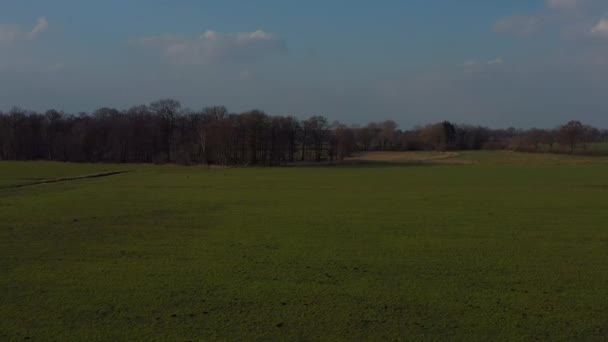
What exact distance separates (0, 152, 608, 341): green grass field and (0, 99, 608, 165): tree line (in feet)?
275

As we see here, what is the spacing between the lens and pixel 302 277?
1180 centimetres

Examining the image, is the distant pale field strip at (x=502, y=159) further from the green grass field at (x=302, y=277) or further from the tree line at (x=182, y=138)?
the green grass field at (x=302, y=277)

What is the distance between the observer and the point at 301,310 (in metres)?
9.27

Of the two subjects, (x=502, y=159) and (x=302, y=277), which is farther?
(x=502, y=159)

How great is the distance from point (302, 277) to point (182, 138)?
110 m

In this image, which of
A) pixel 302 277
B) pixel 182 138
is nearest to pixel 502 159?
pixel 182 138

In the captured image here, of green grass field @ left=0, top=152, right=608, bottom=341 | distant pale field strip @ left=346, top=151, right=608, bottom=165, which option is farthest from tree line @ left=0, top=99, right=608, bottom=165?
green grass field @ left=0, top=152, right=608, bottom=341

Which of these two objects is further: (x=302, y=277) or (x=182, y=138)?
(x=182, y=138)

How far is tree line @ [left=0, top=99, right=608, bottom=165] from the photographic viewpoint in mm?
107688

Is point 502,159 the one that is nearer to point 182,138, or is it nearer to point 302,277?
point 182,138

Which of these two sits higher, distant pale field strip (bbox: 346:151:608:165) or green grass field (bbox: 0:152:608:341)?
distant pale field strip (bbox: 346:151:608:165)

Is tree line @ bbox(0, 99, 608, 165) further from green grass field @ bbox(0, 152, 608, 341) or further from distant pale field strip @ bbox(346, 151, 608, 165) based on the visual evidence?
green grass field @ bbox(0, 152, 608, 341)

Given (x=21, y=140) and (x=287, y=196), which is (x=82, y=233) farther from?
(x=21, y=140)

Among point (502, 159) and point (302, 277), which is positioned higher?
point (502, 159)
